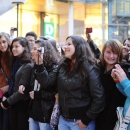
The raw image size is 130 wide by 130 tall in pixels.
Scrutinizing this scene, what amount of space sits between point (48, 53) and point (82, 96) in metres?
0.80

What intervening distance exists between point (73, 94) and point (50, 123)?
563mm

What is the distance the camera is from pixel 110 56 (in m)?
2.78

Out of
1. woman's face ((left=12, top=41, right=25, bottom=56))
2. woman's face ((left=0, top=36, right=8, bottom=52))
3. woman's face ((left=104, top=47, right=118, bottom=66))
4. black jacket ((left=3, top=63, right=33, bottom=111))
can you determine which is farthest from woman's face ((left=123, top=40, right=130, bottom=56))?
woman's face ((left=0, top=36, right=8, bottom=52))

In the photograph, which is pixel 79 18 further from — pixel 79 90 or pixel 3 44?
pixel 79 90

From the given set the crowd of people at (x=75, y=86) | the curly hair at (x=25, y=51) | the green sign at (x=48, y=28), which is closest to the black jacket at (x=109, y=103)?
the crowd of people at (x=75, y=86)

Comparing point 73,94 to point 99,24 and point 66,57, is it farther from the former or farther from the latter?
point 99,24

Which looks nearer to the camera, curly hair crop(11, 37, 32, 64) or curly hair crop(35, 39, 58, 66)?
curly hair crop(35, 39, 58, 66)

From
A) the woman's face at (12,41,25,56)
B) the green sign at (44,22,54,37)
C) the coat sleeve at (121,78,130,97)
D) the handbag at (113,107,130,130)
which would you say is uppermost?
the green sign at (44,22,54,37)

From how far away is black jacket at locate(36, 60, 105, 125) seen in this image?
8.95ft

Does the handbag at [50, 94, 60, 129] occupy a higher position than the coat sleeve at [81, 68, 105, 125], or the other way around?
the coat sleeve at [81, 68, 105, 125]

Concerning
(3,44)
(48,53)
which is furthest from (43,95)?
(3,44)

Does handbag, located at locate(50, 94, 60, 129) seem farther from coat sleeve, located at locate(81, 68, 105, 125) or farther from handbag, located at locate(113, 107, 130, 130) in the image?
handbag, located at locate(113, 107, 130, 130)

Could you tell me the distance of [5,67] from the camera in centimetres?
416

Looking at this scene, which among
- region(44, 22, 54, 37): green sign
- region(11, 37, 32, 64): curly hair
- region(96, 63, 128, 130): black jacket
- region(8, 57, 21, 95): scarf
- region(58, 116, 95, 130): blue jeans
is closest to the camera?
region(96, 63, 128, 130): black jacket
